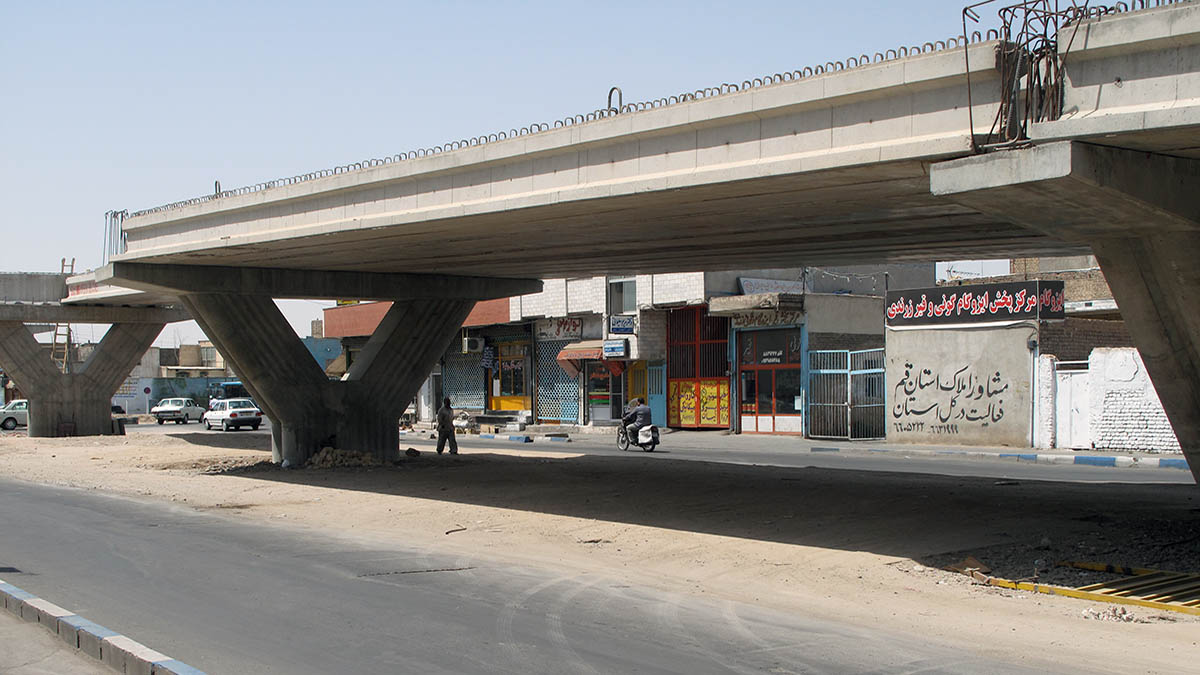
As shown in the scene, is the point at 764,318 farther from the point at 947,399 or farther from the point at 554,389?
the point at 554,389

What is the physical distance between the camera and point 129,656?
7.34m

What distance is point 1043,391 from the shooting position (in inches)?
1125

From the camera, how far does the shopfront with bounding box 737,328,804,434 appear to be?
123 ft

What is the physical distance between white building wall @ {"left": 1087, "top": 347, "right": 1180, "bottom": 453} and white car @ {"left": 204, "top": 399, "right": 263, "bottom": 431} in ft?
117

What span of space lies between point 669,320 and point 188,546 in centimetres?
3017

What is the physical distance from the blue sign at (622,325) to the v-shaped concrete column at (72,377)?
18260mm

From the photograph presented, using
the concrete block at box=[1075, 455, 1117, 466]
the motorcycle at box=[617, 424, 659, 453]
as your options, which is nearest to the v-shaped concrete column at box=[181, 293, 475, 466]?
the motorcycle at box=[617, 424, 659, 453]

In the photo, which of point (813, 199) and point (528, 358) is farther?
point (528, 358)

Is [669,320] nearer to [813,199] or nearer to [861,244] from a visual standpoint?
[861,244]

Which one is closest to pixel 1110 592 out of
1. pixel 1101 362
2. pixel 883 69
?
pixel 883 69

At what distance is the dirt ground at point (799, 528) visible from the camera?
916 cm

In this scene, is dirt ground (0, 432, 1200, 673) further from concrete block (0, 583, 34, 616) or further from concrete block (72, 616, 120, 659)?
concrete block (72, 616, 120, 659)

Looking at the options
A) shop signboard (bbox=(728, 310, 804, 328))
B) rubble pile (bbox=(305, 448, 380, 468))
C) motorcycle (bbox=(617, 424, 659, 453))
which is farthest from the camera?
shop signboard (bbox=(728, 310, 804, 328))

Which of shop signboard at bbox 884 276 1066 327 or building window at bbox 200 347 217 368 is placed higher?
building window at bbox 200 347 217 368
